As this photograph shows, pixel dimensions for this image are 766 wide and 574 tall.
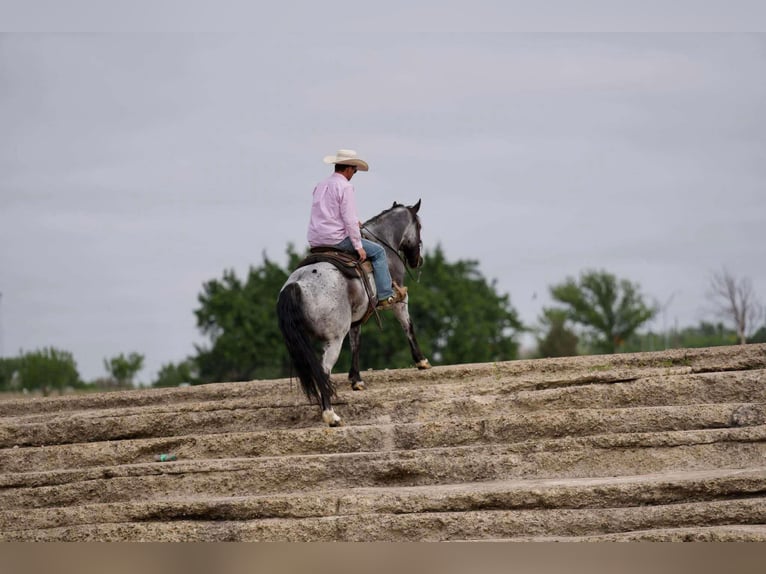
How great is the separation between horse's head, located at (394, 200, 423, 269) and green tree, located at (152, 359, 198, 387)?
3759 centimetres

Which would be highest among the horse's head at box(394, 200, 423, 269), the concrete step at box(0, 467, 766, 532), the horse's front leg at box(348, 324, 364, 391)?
the horse's head at box(394, 200, 423, 269)

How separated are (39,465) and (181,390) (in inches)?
104

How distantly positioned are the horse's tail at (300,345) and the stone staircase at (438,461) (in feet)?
1.32

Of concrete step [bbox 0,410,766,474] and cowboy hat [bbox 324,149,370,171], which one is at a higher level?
cowboy hat [bbox 324,149,370,171]

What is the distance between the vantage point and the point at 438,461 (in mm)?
10297

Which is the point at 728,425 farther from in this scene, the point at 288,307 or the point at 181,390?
the point at 181,390

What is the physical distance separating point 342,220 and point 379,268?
0.67 meters

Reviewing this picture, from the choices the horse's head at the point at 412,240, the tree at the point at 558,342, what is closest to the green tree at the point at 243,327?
the tree at the point at 558,342

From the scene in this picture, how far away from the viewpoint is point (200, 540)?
9641 millimetres

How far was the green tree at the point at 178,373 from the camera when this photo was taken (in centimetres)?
5273

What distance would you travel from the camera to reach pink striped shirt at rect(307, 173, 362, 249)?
42.2 feet

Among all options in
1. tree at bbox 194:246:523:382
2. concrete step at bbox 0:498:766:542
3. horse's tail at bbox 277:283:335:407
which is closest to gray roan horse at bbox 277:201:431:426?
horse's tail at bbox 277:283:335:407

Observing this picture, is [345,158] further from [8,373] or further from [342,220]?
[8,373]

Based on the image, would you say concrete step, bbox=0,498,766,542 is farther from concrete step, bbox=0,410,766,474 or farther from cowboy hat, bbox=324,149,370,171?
cowboy hat, bbox=324,149,370,171
